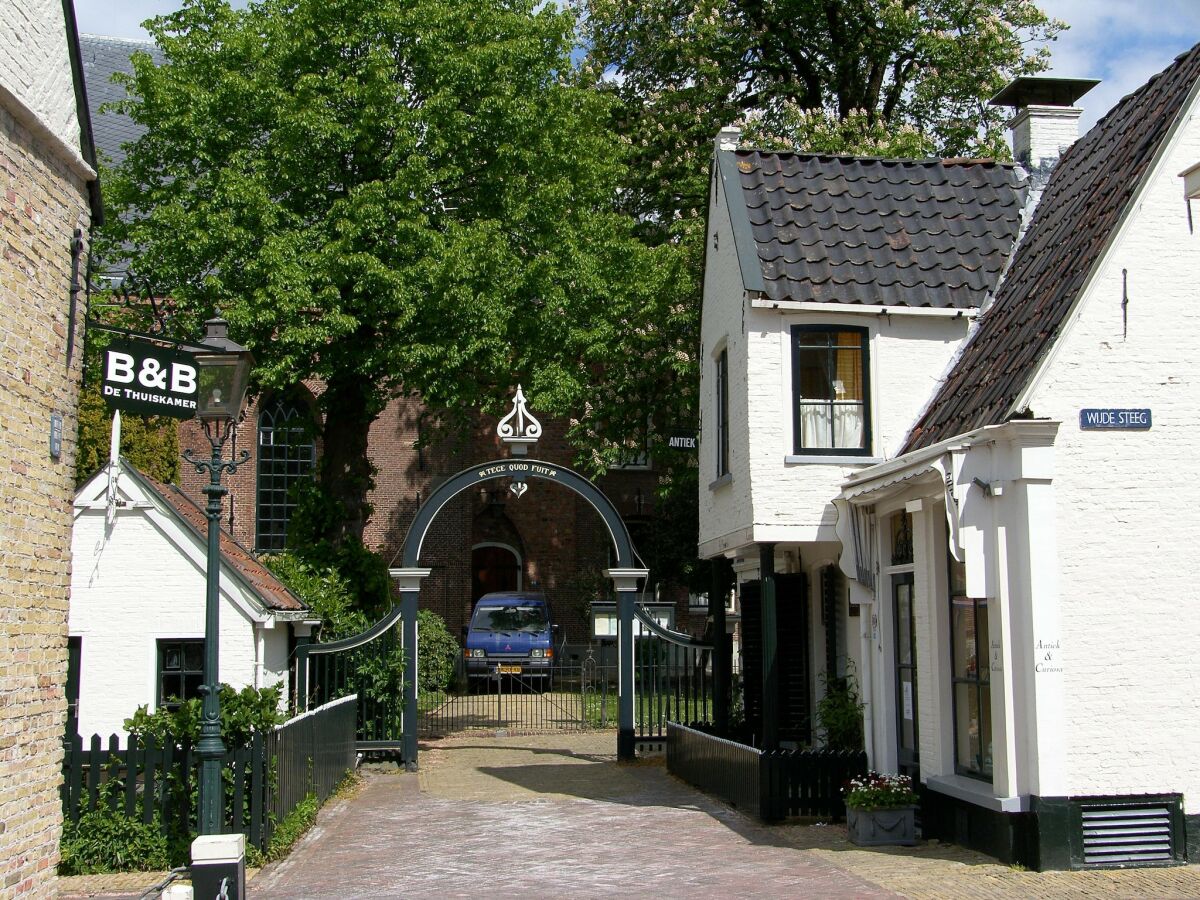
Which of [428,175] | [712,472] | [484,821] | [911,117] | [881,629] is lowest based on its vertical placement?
[484,821]

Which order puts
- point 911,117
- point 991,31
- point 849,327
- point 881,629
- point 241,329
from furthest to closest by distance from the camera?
1. point 911,117
2. point 991,31
3. point 241,329
4. point 849,327
5. point 881,629

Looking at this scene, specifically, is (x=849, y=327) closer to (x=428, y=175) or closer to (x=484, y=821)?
(x=484, y=821)

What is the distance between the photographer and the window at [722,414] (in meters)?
15.9

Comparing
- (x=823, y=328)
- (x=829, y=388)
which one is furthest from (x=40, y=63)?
(x=829, y=388)

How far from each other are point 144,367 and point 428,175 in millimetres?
12399

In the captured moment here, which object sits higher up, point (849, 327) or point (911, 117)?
point (911, 117)

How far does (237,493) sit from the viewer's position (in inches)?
1352

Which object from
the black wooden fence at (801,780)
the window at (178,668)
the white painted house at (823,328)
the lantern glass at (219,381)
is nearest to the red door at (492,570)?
the window at (178,668)

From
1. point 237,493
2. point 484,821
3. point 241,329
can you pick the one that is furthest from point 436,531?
point 484,821

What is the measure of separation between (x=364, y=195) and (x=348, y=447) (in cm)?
494

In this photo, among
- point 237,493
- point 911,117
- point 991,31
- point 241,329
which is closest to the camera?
point 241,329

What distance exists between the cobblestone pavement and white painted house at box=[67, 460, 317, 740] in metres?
3.01

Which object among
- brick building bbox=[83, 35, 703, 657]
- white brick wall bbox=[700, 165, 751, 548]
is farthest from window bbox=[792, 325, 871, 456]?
brick building bbox=[83, 35, 703, 657]

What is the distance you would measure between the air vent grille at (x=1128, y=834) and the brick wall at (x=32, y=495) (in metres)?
7.77
